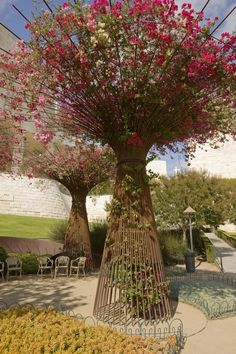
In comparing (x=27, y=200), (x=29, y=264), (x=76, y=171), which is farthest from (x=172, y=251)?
(x=27, y=200)

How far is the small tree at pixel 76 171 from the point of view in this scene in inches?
520

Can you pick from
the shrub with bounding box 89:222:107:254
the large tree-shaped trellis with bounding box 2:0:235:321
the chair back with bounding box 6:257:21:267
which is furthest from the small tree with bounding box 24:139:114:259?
the large tree-shaped trellis with bounding box 2:0:235:321

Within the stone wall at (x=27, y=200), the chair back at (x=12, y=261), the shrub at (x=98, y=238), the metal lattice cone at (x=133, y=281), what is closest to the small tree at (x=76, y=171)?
the chair back at (x=12, y=261)

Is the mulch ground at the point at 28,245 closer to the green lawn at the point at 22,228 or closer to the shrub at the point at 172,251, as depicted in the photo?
the green lawn at the point at 22,228

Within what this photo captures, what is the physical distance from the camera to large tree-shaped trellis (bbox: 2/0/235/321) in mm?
5305

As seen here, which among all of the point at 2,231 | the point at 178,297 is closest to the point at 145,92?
the point at 178,297

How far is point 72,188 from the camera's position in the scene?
544 inches

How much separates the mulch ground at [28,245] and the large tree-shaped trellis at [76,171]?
8.82ft

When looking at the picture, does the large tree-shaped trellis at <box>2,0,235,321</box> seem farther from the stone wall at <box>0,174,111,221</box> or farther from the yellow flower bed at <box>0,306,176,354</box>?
the stone wall at <box>0,174,111,221</box>

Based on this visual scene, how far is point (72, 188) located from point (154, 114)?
828 cm

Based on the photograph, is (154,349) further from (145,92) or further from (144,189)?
(145,92)

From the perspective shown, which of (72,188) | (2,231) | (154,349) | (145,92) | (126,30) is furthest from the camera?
(2,231)

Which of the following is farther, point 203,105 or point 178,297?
point 178,297

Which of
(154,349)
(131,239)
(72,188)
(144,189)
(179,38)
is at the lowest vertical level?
(154,349)
